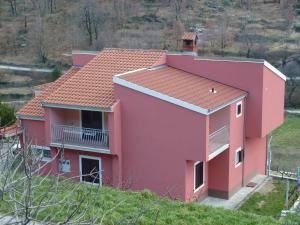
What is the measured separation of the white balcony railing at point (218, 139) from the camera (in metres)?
16.6

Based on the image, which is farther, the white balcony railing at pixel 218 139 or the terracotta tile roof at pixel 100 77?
the terracotta tile roof at pixel 100 77

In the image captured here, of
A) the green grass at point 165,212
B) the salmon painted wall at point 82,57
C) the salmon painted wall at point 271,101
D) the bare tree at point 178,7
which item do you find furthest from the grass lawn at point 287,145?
the bare tree at point 178,7

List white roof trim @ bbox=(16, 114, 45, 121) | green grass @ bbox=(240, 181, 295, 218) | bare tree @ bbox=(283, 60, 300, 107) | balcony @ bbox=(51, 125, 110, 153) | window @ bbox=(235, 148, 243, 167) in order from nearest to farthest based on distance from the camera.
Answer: green grass @ bbox=(240, 181, 295, 218) → balcony @ bbox=(51, 125, 110, 153) → window @ bbox=(235, 148, 243, 167) → white roof trim @ bbox=(16, 114, 45, 121) → bare tree @ bbox=(283, 60, 300, 107)

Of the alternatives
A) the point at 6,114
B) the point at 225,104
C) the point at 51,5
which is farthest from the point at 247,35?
the point at 225,104

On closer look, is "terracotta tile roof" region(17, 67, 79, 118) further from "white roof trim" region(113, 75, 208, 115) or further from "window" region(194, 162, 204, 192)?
"window" region(194, 162, 204, 192)

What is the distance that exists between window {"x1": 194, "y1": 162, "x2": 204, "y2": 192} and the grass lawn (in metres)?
9.00

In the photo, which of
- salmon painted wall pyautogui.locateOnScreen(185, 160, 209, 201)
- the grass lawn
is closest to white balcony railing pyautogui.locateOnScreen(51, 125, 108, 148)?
salmon painted wall pyautogui.locateOnScreen(185, 160, 209, 201)

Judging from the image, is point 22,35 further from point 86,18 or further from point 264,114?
point 264,114

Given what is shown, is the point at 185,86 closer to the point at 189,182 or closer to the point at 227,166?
the point at 227,166

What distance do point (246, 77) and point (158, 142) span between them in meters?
4.22

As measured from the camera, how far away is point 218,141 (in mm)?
17109

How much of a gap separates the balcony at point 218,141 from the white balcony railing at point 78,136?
3.45 metres

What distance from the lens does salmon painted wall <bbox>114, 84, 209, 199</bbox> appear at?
53.2 ft

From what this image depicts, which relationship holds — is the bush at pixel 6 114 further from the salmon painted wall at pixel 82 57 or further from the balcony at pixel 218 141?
the balcony at pixel 218 141
